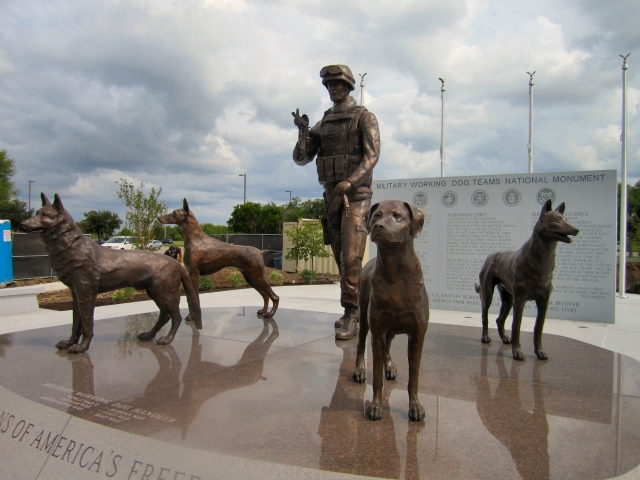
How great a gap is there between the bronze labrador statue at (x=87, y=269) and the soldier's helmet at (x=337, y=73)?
113 inches

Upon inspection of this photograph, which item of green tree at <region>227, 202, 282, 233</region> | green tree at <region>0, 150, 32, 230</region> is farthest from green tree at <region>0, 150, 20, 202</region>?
green tree at <region>227, 202, 282, 233</region>

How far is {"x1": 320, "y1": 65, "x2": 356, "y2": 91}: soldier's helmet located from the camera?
573cm

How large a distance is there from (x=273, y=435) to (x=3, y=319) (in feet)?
25.1

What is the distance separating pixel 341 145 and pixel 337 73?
2.77ft

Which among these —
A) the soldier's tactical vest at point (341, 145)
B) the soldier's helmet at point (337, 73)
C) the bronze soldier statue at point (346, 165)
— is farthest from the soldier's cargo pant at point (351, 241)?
Answer: the soldier's helmet at point (337, 73)

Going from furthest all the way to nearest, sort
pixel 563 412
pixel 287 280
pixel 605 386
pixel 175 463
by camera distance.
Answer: pixel 287 280, pixel 605 386, pixel 563 412, pixel 175 463

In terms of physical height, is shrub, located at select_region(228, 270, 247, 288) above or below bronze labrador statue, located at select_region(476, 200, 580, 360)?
below

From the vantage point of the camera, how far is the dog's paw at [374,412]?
3078 mm

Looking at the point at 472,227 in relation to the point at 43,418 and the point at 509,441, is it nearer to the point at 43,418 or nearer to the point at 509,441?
the point at 509,441

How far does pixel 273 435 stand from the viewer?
2.78 m

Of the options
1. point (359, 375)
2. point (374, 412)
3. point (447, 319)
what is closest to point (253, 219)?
point (447, 319)

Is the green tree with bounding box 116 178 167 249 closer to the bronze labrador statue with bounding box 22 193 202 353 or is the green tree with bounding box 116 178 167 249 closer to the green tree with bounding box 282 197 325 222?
the bronze labrador statue with bounding box 22 193 202 353

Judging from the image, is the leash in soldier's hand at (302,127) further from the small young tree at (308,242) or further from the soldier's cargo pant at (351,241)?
the small young tree at (308,242)

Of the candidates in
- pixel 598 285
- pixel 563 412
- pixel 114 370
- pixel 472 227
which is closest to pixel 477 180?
pixel 472 227
